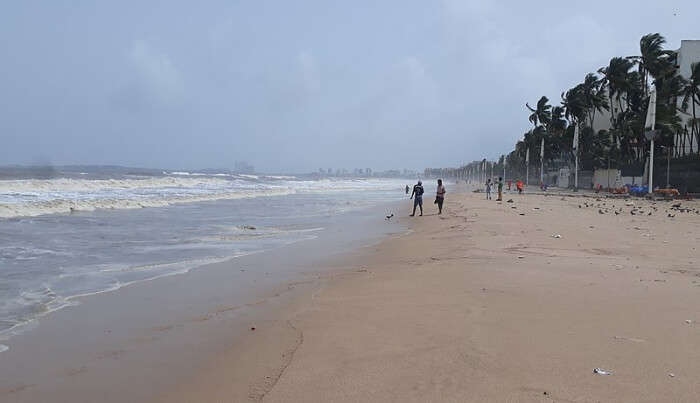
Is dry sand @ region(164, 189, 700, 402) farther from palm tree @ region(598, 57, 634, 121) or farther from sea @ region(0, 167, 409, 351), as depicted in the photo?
palm tree @ region(598, 57, 634, 121)

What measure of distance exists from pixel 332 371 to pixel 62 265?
6.52 meters

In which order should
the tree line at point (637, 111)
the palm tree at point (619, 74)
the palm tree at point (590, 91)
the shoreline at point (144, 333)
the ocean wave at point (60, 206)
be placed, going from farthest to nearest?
1. the palm tree at point (590, 91)
2. the palm tree at point (619, 74)
3. the tree line at point (637, 111)
4. the ocean wave at point (60, 206)
5. the shoreline at point (144, 333)

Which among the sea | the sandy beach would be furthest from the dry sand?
the sea

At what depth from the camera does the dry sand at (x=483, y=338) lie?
319 centimetres

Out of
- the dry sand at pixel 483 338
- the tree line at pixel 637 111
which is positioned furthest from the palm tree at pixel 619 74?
the dry sand at pixel 483 338

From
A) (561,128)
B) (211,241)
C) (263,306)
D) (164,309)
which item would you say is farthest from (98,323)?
(561,128)

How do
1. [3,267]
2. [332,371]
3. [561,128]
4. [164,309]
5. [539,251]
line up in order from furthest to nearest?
[561,128], [539,251], [3,267], [164,309], [332,371]

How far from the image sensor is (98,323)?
5176mm

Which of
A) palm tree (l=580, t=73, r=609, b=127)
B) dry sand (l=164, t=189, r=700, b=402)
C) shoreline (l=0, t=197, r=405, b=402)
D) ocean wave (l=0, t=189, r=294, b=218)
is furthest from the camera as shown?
palm tree (l=580, t=73, r=609, b=127)

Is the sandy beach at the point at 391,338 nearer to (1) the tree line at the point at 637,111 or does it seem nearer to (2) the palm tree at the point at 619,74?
(1) the tree line at the point at 637,111

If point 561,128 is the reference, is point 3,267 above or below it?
below

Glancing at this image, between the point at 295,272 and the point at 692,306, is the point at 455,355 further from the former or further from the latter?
the point at 295,272

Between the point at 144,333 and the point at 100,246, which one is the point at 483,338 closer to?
the point at 144,333

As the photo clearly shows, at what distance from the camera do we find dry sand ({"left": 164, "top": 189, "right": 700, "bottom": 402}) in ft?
10.5
